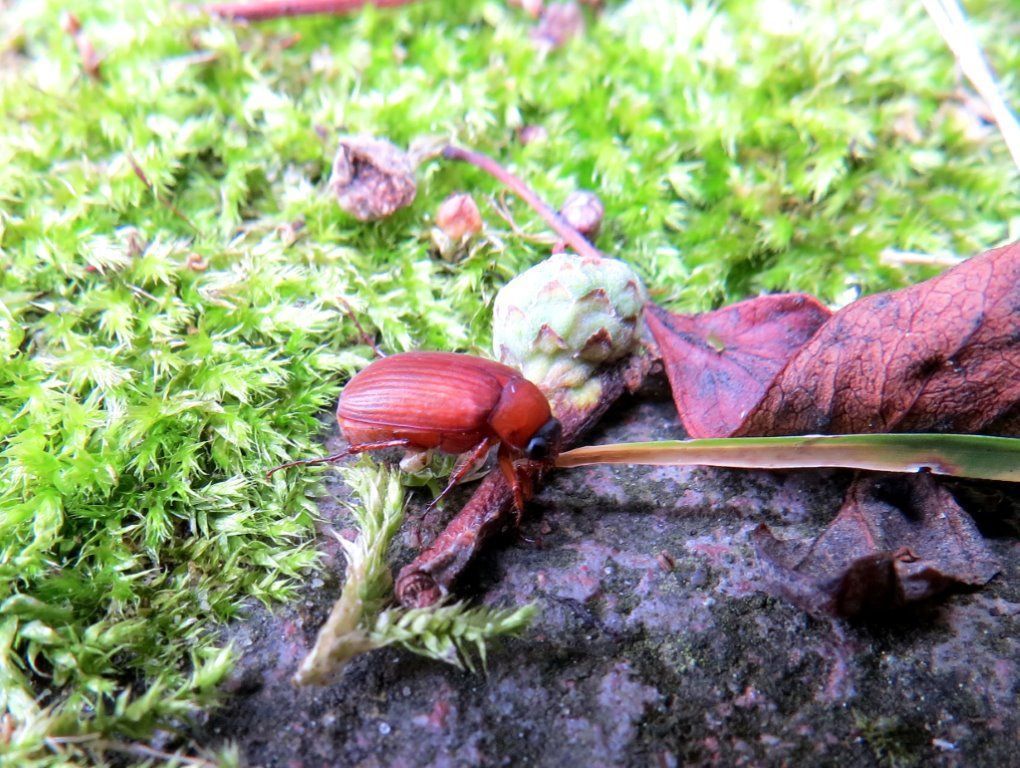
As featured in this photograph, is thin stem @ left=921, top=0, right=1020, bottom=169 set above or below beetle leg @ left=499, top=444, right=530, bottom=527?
above

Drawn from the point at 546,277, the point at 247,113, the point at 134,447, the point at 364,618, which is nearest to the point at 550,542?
the point at 364,618

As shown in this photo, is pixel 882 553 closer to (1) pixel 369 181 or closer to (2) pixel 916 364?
(2) pixel 916 364

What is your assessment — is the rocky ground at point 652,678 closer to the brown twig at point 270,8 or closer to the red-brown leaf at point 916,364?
the red-brown leaf at point 916,364

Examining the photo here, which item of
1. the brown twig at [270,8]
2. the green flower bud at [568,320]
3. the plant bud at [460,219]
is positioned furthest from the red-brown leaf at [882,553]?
the brown twig at [270,8]

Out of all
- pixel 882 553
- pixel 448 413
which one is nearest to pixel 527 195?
pixel 448 413

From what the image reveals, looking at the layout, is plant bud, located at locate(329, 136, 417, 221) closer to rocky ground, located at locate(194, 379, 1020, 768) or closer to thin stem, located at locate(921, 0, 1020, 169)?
rocky ground, located at locate(194, 379, 1020, 768)

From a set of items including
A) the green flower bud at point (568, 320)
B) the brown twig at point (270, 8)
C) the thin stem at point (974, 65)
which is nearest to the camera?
the green flower bud at point (568, 320)

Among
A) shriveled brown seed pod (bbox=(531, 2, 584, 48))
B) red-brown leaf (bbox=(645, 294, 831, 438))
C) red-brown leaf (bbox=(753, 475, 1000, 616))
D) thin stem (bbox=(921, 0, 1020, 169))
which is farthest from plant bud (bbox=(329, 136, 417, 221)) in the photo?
thin stem (bbox=(921, 0, 1020, 169))
